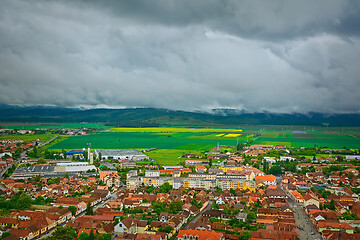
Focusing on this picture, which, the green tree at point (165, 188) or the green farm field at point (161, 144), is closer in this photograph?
the green tree at point (165, 188)

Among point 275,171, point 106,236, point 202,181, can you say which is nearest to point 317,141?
point 275,171

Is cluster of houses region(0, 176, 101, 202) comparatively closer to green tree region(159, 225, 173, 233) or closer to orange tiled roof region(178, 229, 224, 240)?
green tree region(159, 225, 173, 233)

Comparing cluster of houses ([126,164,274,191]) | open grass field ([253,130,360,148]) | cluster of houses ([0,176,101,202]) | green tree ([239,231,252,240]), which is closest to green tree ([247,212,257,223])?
green tree ([239,231,252,240])

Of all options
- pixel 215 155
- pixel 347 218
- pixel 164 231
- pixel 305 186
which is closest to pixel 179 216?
pixel 164 231

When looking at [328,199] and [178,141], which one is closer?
[328,199]

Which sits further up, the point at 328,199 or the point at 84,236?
the point at 84,236

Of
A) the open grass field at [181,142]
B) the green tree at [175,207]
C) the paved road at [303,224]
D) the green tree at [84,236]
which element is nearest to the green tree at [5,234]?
the green tree at [84,236]

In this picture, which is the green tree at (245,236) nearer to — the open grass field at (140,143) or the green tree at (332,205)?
the green tree at (332,205)

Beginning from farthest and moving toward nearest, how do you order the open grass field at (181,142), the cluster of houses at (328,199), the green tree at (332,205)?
the open grass field at (181,142)
the green tree at (332,205)
the cluster of houses at (328,199)

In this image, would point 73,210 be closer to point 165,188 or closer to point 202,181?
point 165,188
